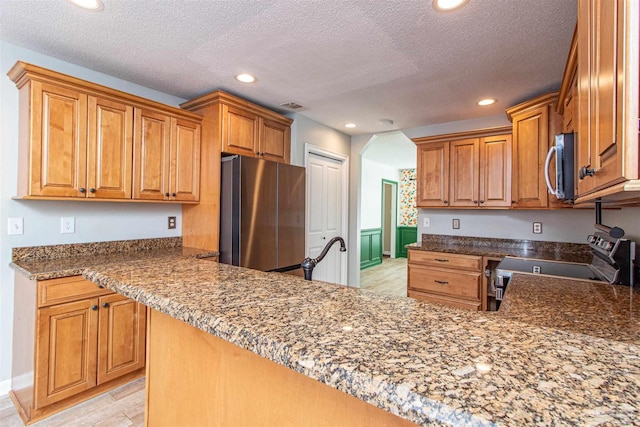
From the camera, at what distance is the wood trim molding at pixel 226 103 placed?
8.99 feet

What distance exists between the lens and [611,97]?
689 mm

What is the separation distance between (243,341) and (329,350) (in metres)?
0.18

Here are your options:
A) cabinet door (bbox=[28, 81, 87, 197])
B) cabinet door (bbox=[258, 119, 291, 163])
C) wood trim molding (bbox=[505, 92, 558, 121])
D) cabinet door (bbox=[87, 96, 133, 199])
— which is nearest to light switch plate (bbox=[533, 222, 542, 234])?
wood trim molding (bbox=[505, 92, 558, 121])

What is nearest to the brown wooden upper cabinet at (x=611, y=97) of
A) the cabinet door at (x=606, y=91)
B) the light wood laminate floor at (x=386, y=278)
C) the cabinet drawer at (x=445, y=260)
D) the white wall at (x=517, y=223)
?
the cabinet door at (x=606, y=91)

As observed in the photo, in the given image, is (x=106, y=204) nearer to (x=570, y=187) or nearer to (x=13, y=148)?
(x=13, y=148)

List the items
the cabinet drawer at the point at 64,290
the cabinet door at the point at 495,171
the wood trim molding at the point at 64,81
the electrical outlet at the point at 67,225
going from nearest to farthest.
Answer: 1. the cabinet drawer at the point at 64,290
2. the wood trim molding at the point at 64,81
3. the electrical outlet at the point at 67,225
4. the cabinet door at the point at 495,171

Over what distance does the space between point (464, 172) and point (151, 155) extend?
9.79 feet

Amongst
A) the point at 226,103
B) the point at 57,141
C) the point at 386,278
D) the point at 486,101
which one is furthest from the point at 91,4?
the point at 386,278

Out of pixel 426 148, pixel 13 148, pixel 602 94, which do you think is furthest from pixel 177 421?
pixel 426 148

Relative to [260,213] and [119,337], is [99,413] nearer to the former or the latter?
[119,337]

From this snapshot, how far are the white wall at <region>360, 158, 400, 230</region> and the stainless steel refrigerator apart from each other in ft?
12.1

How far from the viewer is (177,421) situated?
106cm

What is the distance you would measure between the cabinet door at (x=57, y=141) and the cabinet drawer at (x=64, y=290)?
574mm

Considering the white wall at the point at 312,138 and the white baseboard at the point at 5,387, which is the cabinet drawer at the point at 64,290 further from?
the white wall at the point at 312,138
